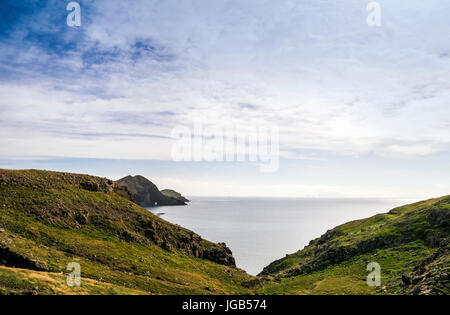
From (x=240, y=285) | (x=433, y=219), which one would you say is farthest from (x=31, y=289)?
(x=433, y=219)

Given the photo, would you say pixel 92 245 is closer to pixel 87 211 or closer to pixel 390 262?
pixel 87 211

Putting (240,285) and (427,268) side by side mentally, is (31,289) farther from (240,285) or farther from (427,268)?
(427,268)

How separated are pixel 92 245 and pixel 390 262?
79.9 meters

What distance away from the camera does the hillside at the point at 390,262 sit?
48.9 m

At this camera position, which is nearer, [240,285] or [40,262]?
[40,262]

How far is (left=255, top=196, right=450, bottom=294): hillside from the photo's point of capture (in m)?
48.9

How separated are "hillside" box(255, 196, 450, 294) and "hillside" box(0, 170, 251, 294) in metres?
22.2

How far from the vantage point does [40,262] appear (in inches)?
1663
